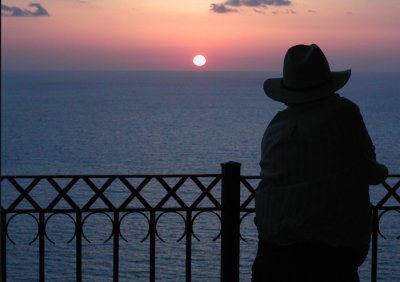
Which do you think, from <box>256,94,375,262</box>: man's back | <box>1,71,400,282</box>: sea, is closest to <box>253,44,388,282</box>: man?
<box>256,94,375,262</box>: man's back

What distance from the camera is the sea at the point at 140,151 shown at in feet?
Answer: 172

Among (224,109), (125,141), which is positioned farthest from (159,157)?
(224,109)

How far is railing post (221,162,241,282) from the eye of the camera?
5.12 metres

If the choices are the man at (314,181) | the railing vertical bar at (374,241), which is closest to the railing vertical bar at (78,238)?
the man at (314,181)

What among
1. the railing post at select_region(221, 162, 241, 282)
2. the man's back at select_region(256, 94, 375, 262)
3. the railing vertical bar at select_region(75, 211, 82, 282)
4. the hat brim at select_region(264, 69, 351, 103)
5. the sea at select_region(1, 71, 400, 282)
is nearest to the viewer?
the man's back at select_region(256, 94, 375, 262)

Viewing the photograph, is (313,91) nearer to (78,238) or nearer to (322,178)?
(322,178)

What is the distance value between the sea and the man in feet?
4.24

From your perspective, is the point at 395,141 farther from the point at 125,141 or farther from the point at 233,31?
the point at 233,31

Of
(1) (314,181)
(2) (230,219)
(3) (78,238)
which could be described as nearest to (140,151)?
(2) (230,219)

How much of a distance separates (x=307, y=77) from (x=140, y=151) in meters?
84.9

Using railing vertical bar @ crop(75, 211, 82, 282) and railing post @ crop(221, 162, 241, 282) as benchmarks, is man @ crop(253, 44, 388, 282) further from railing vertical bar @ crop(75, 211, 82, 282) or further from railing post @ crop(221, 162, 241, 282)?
railing vertical bar @ crop(75, 211, 82, 282)

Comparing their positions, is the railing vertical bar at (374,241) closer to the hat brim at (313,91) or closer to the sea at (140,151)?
the hat brim at (313,91)

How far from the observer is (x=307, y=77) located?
349 cm

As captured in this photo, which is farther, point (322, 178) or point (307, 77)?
point (307, 77)
